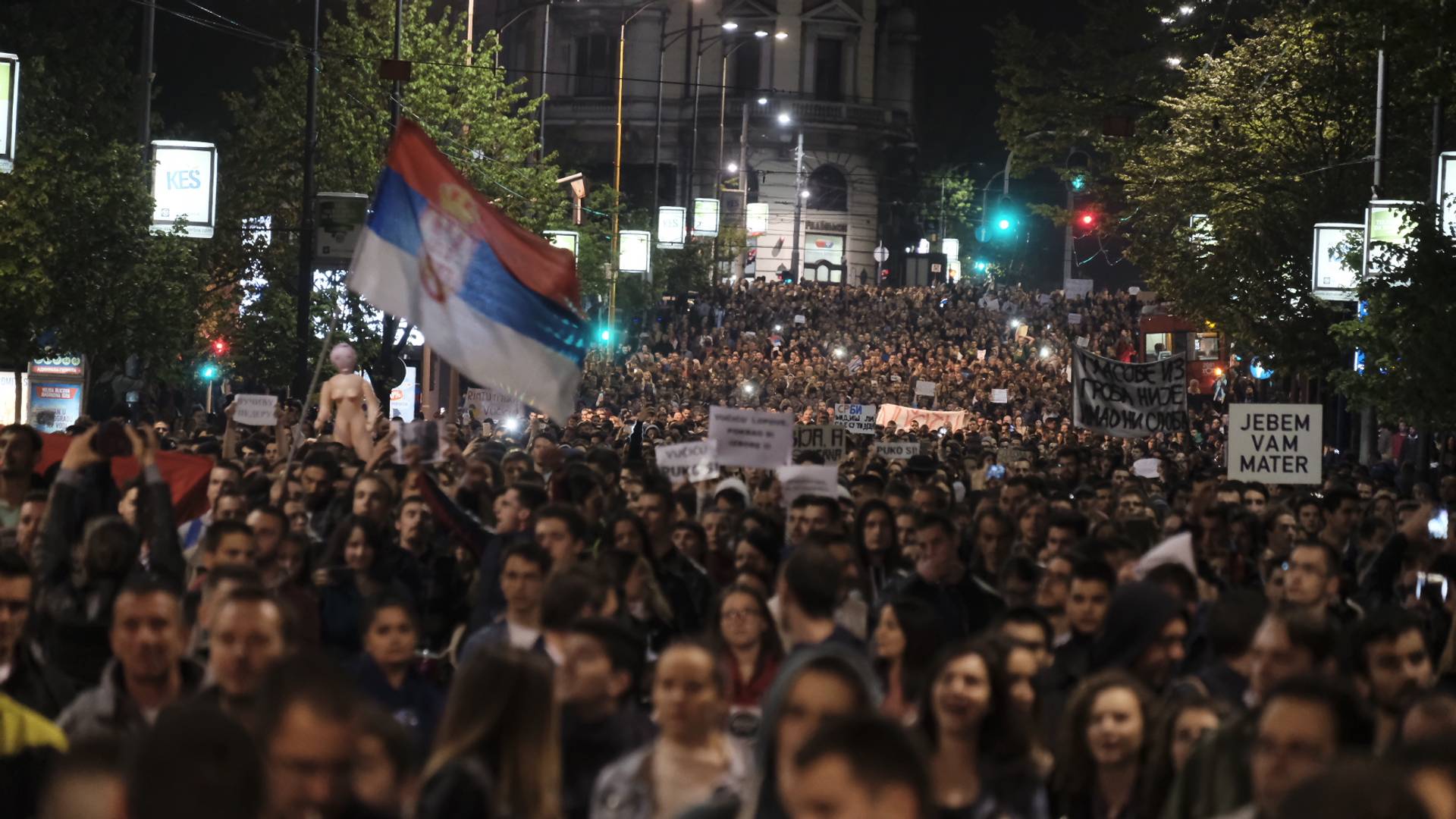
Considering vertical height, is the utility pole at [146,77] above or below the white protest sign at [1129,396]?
above

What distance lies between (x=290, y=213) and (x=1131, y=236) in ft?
55.7

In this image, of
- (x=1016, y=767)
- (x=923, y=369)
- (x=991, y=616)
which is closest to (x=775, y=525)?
(x=991, y=616)

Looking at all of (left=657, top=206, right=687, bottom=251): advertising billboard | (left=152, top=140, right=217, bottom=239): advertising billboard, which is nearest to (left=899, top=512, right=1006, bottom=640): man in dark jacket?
(left=152, top=140, right=217, bottom=239): advertising billboard

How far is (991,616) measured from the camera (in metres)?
10.7

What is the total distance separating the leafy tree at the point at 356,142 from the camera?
40.5 metres

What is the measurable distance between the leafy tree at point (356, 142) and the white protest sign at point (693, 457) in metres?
23.0

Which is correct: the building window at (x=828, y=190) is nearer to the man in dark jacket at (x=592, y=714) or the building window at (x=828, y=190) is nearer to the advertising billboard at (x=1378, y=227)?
the advertising billboard at (x=1378, y=227)

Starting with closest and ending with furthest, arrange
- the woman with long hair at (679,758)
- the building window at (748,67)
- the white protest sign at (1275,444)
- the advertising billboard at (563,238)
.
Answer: the woman with long hair at (679,758)
the white protest sign at (1275,444)
the advertising billboard at (563,238)
the building window at (748,67)

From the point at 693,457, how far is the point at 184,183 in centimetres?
1919

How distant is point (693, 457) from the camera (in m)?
16.3

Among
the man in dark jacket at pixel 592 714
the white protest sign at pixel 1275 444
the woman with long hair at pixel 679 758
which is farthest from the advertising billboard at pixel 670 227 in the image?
the woman with long hair at pixel 679 758

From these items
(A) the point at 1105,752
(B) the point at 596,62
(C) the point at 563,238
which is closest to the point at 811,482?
(A) the point at 1105,752

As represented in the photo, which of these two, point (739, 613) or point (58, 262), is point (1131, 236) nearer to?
point (58, 262)

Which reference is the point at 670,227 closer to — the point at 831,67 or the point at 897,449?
the point at 897,449
